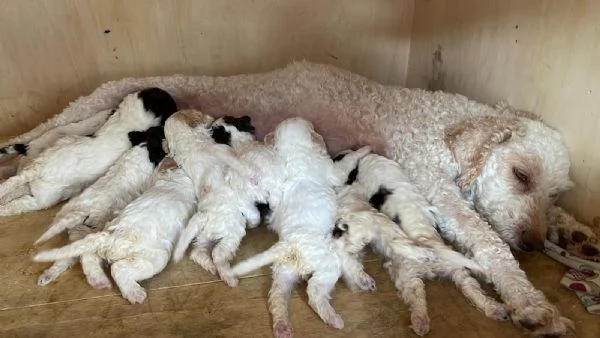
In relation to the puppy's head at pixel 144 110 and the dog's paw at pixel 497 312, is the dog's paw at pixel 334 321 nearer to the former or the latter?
the dog's paw at pixel 497 312

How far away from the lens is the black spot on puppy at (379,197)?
2.28 metres

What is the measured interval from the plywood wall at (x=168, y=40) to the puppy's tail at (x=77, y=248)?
5.38 feet

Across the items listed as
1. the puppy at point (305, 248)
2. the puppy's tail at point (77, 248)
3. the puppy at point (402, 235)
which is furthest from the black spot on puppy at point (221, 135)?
the puppy's tail at point (77, 248)

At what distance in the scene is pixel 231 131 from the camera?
2600 mm

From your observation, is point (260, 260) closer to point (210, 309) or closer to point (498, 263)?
point (210, 309)

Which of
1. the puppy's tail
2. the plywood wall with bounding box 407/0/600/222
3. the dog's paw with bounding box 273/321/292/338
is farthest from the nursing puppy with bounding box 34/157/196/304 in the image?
the plywood wall with bounding box 407/0/600/222

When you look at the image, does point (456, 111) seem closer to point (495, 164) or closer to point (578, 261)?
point (495, 164)

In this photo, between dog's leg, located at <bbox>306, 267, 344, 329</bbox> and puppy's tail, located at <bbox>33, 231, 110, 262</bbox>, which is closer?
dog's leg, located at <bbox>306, 267, 344, 329</bbox>

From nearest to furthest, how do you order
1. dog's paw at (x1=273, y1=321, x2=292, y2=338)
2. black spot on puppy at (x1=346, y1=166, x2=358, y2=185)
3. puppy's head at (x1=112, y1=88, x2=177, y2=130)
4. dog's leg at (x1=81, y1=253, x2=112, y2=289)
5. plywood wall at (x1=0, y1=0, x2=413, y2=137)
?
dog's paw at (x1=273, y1=321, x2=292, y2=338) < dog's leg at (x1=81, y1=253, x2=112, y2=289) < black spot on puppy at (x1=346, y1=166, x2=358, y2=185) < puppy's head at (x1=112, y1=88, x2=177, y2=130) < plywood wall at (x1=0, y1=0, x2=413, y2=137)

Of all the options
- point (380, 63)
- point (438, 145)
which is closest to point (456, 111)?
point (438, 145)

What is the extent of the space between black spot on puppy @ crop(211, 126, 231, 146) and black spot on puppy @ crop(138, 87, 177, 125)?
13.0 inches

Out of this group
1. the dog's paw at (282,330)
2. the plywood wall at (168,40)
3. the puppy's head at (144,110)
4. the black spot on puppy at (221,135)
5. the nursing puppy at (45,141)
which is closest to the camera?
the dog's paw at (282,330)

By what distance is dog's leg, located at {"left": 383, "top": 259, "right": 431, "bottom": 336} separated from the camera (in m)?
1.88

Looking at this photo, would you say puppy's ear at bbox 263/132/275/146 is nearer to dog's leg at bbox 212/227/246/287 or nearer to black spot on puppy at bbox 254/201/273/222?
black spot on puppy at bbox 254/201/273/222
